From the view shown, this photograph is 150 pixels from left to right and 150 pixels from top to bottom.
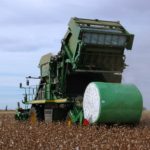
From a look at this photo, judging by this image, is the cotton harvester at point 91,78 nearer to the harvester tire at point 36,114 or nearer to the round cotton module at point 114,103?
the round cotton module at point 114,103

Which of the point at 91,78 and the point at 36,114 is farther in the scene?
the point at 36,114

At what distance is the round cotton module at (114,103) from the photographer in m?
15.4

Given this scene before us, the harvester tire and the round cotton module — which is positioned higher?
the round cotton module

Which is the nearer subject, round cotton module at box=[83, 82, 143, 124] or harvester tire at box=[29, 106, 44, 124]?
round cotton module at box=[83, 82, 143, 124]

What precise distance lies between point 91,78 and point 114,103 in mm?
3217

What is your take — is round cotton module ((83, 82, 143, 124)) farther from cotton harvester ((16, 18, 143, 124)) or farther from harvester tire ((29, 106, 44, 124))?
harvester tire ((29, 106, 44, 124))

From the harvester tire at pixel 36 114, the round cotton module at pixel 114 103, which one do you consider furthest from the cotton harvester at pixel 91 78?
the harvester tire at pixel 36 114

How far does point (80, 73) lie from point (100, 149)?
8.74m

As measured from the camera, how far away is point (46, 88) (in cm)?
1981

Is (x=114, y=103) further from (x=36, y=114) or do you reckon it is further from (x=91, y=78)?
(x=36, y=114)

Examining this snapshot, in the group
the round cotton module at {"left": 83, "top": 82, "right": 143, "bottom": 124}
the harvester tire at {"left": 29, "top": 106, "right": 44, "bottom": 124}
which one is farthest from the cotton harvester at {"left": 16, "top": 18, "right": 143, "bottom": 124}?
the harvester tire at {"left": 29, "top": 106, "right": 44, "bottom": 124}

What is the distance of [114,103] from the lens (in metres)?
15.4

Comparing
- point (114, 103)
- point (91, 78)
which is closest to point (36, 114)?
point (91, 78)

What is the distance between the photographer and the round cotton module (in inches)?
606
